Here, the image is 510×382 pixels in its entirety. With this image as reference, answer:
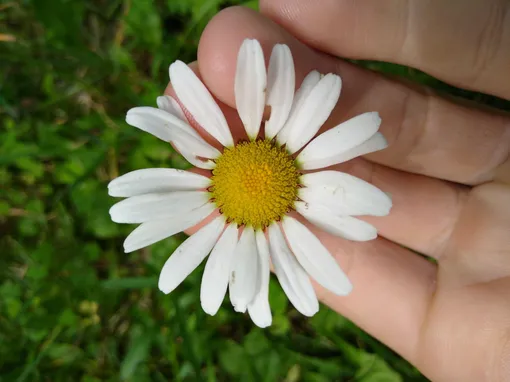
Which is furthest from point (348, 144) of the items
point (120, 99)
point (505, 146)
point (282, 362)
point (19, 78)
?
point (19, 78)

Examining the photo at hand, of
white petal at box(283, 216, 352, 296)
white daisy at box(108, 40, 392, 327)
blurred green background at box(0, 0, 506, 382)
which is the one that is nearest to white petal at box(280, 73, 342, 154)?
white daisy at box(108, 40, 392, 327)

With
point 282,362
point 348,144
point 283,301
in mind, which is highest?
point 348,144

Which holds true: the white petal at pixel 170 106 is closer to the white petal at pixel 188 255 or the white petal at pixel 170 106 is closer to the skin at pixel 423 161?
the skin at pixel 423 161

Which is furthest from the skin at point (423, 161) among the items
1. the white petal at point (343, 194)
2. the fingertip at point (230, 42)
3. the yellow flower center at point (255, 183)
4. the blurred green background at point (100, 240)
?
the blurred green background at point (100, 240)

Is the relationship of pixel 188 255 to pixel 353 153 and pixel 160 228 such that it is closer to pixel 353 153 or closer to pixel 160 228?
pixel 160 228

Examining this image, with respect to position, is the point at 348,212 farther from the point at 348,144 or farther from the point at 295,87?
the point at 295,87

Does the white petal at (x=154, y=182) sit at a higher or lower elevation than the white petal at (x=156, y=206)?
higher
